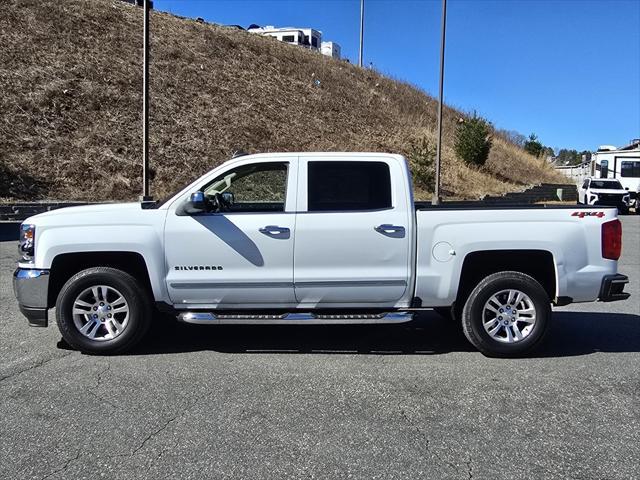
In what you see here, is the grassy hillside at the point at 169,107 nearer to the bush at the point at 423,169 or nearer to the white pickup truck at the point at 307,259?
the bush at the point at 423,169

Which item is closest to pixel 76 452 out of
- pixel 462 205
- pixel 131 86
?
pixel 462 205

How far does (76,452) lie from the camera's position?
3.59 m

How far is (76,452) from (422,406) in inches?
96.2

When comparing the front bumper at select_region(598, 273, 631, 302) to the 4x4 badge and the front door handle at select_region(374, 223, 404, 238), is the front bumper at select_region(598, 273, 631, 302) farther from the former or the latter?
the front door handle at select_region(374, 223, 404, 238)

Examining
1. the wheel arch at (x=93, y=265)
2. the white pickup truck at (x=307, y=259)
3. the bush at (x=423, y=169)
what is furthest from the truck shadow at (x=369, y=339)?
the bush at (x=423, y=169)

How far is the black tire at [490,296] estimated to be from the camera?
548 centimetres

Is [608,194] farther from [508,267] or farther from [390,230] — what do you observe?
[390,230]

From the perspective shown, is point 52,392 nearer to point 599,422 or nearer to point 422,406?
point 422,406

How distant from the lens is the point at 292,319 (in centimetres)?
538

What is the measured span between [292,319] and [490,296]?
6.26 feet

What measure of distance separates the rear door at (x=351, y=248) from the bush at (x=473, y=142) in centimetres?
2751

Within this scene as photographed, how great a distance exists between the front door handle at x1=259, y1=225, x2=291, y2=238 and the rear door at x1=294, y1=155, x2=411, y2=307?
0.12m

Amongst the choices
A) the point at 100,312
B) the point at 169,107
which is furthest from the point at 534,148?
the point at 100,312

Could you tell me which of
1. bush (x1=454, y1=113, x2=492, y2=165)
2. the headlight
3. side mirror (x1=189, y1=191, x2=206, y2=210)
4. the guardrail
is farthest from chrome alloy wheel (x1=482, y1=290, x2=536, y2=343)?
bush (x1=454, y1=113, x2=492, y2=165)
